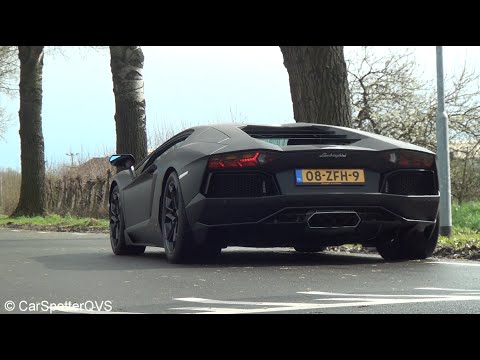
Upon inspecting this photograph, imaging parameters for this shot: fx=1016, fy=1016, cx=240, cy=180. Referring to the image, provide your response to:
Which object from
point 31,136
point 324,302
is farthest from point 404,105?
point 324,302

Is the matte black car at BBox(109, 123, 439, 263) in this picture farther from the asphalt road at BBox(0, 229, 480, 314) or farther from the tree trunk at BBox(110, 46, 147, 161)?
the tree trunk at BBox(110, 46, 147, 161)

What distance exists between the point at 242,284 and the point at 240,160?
154cm

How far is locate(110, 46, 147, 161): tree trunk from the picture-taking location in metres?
21.8

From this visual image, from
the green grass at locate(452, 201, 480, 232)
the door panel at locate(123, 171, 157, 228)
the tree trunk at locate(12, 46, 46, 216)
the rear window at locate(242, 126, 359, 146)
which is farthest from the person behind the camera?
the tree trunk at locate(12, 46, 46, 216)

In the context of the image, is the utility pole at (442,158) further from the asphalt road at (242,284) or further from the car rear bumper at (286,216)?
the car rear bumper at (286,216)

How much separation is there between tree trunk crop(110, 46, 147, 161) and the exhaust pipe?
1283cm

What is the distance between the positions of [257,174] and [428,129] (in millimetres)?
21719

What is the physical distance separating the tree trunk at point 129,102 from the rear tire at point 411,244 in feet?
39.8

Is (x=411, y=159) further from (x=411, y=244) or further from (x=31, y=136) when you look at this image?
(x=31, y=136)

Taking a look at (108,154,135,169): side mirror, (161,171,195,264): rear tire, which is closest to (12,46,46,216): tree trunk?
(108,154,135,169): side mirror
